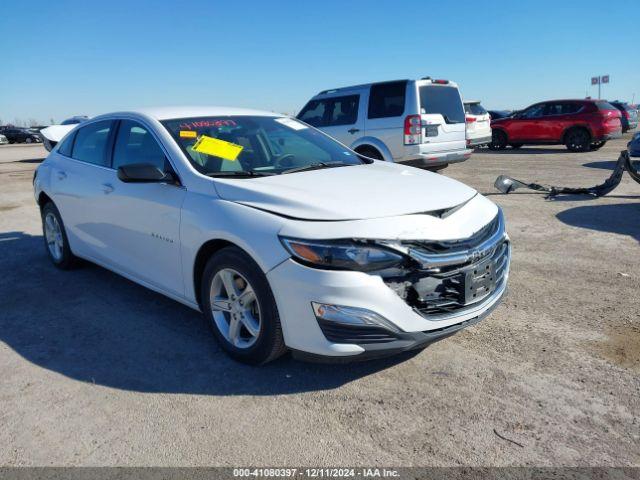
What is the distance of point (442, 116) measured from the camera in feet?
33.1

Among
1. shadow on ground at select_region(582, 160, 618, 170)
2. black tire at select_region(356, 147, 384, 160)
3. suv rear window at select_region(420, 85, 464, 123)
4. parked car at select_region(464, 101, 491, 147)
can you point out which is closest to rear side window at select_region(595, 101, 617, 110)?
shadow on ground at select_region(582, 160, 618, 170)

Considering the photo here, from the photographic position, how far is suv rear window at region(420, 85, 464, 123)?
32.7 ft

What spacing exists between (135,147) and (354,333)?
2.50m

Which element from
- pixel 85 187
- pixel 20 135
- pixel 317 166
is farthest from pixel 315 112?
pixel 20 135

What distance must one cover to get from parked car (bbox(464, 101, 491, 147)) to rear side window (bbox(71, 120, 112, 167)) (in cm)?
1074

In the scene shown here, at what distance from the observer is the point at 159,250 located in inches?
150

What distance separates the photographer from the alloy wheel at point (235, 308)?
324cm

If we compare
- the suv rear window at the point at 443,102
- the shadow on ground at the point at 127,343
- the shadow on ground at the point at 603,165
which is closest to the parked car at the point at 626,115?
the shadow on ground at the point at 603,165

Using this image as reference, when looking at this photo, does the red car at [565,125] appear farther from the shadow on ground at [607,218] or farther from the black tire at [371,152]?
the shadow on ground at [607,218]

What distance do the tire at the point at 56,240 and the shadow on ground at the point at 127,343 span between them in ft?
0.53

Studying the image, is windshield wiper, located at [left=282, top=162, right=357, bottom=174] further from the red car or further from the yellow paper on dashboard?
the red car

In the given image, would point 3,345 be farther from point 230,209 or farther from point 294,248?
point 294,248

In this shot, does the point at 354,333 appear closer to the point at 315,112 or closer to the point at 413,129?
the point at 413,129

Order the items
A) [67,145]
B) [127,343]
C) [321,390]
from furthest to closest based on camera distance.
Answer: [67,145] < [127,343] < [321,390]
